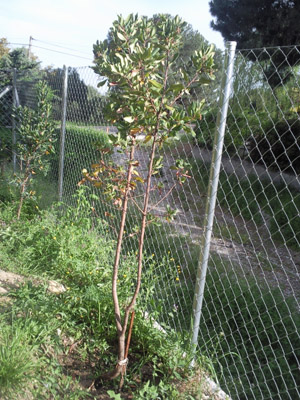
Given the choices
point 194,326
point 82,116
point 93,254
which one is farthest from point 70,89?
point 194,326

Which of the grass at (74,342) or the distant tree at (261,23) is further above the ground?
the distant tree at (261,23)

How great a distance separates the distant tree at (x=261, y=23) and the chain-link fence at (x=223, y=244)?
3013 millimetres

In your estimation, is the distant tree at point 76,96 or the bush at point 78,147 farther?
the bush at point 78,147

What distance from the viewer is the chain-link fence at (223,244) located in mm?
2502

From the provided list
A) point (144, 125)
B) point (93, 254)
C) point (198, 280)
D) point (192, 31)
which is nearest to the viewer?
point (144, 125)

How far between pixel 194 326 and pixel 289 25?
852cm

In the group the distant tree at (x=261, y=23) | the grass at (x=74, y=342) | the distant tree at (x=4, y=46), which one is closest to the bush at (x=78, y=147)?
the grass at (x=74, y=342)

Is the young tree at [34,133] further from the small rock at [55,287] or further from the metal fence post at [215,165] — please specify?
the metal fence post at [215,165]

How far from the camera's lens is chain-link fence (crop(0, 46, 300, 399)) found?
250 centimetres

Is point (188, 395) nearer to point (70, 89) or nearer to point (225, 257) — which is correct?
point (225, 257)

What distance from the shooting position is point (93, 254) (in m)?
3.57

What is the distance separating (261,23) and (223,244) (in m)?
6.40

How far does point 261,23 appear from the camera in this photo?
9.55 metres

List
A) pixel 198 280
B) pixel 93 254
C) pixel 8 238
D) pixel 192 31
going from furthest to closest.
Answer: pixel 192 31 → pixel 8 238 → pixel 93 254 → pixel 198 280
